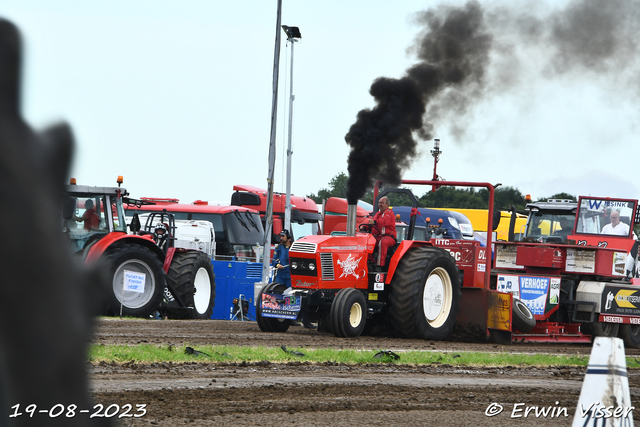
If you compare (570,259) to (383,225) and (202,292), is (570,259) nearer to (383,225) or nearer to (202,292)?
(383,225)

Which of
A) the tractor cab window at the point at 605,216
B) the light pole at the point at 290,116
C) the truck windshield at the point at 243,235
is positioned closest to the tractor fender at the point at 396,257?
the tractor cab window at the point at 605,216

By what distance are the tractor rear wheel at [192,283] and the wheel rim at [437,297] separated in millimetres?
5175

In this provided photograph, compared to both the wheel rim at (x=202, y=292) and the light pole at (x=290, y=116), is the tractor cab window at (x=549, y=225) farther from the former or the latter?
the light pole at (x=290, y=116)

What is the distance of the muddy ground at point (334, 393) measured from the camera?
5430 millimetres

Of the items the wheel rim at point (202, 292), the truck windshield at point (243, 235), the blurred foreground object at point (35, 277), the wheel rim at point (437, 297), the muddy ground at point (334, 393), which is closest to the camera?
the blurred foreground object at point (35, 277)

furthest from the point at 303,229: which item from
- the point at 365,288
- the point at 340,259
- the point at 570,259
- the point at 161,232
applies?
the point at 340,259

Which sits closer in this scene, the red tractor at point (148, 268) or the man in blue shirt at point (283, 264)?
the red tractor at point (148, 268)

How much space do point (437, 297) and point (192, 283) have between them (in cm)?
526

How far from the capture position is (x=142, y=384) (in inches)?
251

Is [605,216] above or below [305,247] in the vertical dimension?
above

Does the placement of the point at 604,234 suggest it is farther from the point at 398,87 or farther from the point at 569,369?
the point at 569,369

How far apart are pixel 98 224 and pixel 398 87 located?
584 cm

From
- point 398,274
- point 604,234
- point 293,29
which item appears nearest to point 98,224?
point 398,274

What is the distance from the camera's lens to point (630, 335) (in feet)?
48.0
